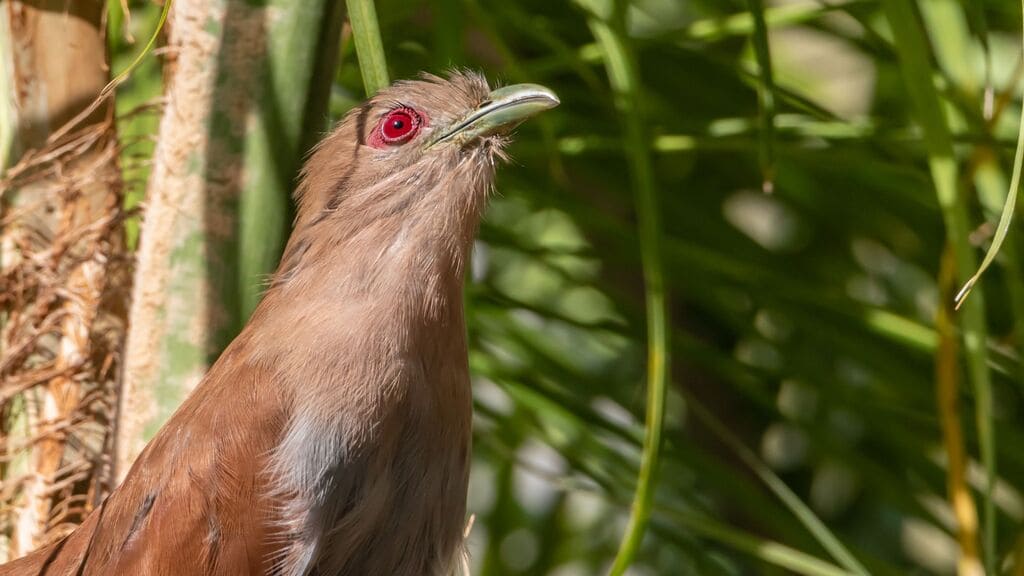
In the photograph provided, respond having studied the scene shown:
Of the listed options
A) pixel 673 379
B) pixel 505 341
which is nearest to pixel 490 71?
pixel 505 341

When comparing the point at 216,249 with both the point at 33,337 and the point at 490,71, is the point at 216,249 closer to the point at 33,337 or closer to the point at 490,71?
the point at 33,337

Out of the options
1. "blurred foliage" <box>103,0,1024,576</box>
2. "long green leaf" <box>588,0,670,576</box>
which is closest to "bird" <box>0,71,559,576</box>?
"long green leaf" <box>588,0,670,576</box>

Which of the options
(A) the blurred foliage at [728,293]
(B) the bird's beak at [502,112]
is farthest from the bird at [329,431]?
(A) the blurred foliage at [728,293]

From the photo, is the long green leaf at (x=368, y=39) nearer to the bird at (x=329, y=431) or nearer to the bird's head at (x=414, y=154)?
the bird at (x=329, y=431)

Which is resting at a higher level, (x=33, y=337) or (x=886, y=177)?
(x=886, y=177)

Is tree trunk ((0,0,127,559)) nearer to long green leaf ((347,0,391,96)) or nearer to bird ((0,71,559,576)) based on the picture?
bird ((0,71,559,576))

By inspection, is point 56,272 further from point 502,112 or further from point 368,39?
point 368,39
